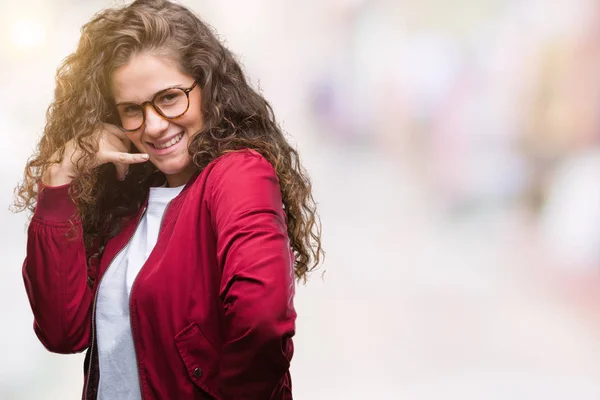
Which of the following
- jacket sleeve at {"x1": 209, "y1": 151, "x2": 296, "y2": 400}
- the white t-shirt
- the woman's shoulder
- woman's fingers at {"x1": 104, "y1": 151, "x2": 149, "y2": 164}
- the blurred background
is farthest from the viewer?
the blurred background

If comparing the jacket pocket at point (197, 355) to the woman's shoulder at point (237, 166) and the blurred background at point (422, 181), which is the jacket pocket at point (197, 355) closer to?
the woman's shoulder at point (237, 166)

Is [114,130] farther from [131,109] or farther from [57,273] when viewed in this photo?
[57,273]

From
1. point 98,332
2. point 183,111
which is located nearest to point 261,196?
point 183,111

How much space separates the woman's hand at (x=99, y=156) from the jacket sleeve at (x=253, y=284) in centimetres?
32

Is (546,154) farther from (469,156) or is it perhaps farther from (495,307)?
(495,307)

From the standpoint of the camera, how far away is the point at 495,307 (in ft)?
8.35

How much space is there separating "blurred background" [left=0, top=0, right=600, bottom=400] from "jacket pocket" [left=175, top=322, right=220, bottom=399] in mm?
1266

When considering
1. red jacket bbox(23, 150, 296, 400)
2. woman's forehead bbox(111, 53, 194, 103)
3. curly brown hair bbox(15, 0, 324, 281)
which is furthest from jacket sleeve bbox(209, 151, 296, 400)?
woman's forehead bbox(111, 53, 194, 103)

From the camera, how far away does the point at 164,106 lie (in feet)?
4.26

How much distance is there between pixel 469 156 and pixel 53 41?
4.79 feet

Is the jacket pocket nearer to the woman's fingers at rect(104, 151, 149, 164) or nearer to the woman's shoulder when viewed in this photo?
the woman's shoulder

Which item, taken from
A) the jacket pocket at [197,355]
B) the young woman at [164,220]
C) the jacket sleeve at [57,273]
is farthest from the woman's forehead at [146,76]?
the jacket pocket at [197,355]

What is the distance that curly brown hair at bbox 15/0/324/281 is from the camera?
4.27 ft

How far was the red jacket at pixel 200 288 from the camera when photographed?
1.02 metres
